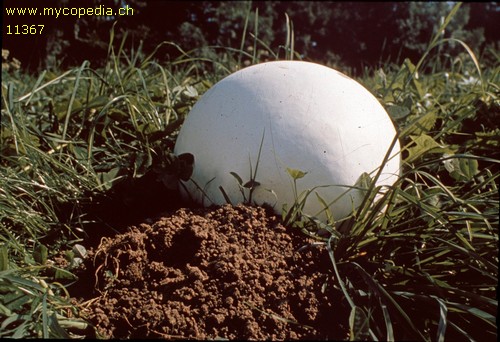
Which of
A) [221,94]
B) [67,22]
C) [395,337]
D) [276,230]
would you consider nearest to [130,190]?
[221,94]

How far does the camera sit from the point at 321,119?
1.87 metres

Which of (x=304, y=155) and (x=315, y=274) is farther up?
(x=304, y=155)

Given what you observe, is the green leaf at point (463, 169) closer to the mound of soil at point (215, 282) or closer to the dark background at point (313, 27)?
the mound of soil at point (215, 282)

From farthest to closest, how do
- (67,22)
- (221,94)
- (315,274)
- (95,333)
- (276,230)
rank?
(67,22) < (221,94) < (276,230) < (315,274) < (95,333)

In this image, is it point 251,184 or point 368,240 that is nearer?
point 368,240

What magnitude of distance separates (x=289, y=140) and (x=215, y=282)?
564mm

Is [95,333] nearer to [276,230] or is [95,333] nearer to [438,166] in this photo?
[276,230]

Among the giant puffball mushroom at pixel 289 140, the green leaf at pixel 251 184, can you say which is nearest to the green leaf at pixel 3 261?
the giant puffball mushroom at pixel 289 140

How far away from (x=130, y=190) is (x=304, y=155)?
769 millimetres

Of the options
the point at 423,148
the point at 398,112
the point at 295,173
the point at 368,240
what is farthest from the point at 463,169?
the point at 295,173

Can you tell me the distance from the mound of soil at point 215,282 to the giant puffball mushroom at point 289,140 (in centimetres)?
13

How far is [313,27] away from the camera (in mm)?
33812

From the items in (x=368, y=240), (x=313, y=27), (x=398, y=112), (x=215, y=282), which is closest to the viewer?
(x=215, y=282)

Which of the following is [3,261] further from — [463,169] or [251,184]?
[463,169]
